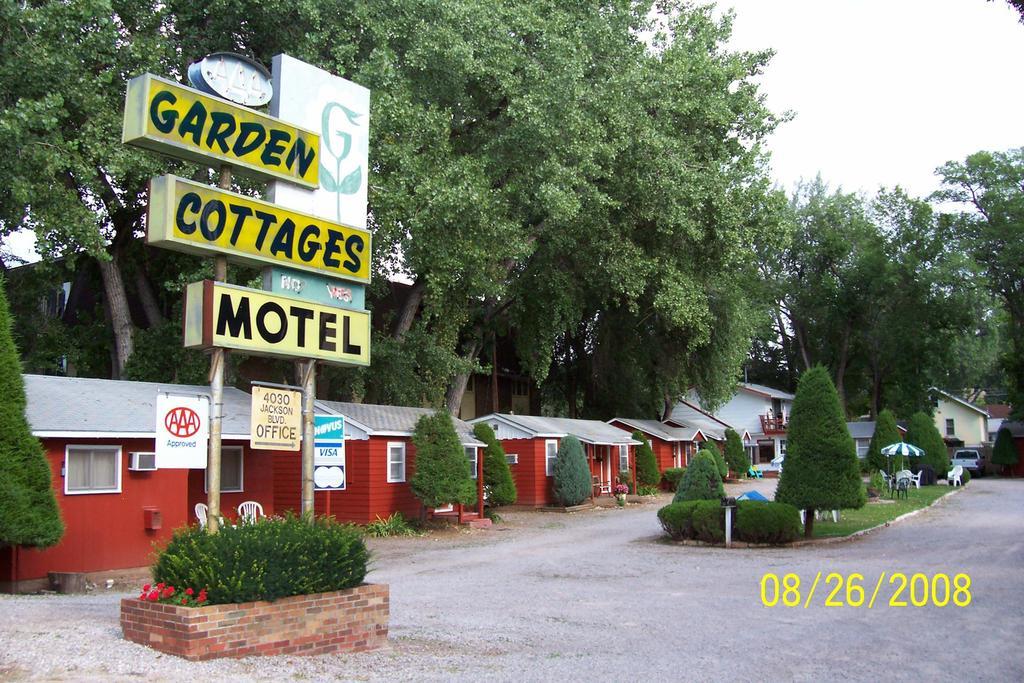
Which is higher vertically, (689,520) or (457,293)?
(457,293)

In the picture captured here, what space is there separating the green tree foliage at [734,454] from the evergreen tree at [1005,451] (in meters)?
16.3

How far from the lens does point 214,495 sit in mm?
9344

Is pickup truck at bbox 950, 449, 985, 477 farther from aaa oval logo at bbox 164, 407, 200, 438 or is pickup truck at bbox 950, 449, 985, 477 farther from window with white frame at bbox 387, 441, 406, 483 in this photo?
aaa oval logo at bbox 164, 407, 200, 438

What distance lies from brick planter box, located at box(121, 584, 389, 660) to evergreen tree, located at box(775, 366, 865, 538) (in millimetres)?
12282

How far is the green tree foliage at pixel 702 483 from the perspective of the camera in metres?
21.8

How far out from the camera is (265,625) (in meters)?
8.33

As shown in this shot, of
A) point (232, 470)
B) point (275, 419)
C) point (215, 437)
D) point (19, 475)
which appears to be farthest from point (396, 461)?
point (215, 437)

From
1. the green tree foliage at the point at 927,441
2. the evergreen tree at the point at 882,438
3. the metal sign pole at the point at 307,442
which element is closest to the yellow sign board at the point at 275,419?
the metal sign pole at the point at 307,442

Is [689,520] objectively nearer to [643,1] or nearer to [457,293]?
[457,293]

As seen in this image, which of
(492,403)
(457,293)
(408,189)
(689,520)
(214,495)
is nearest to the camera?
(214,495)

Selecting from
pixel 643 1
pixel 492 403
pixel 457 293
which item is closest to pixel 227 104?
pixel 457 293

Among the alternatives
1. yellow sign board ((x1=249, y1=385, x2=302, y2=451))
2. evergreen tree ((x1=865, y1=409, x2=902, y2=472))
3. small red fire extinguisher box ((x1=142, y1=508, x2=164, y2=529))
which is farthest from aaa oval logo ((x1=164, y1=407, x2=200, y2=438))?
evergreen tree ((x1=865, y1=409, x2=902, y2=472))

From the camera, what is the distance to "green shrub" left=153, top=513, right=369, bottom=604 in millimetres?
8297

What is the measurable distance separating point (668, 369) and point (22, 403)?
106ft
